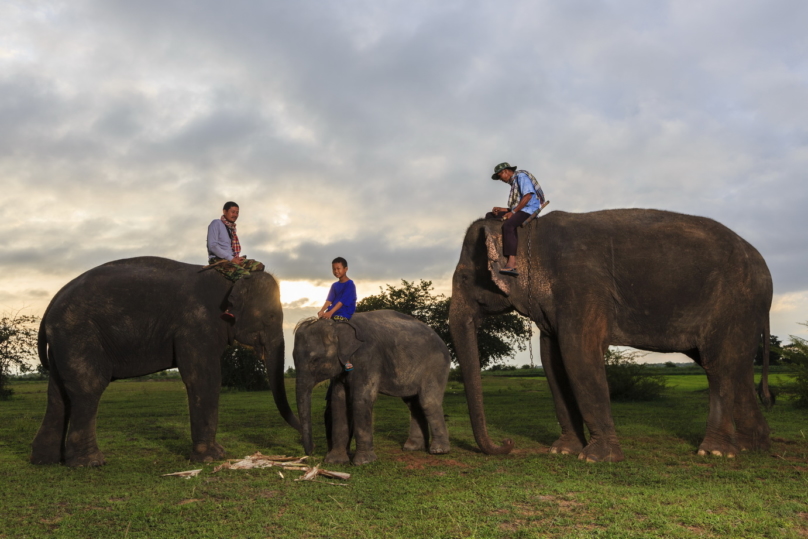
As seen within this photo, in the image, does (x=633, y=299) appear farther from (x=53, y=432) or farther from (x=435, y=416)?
(x=53, y=432)

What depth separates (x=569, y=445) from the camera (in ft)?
35.4

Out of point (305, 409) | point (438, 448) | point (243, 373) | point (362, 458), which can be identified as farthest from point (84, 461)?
point (243, 373)

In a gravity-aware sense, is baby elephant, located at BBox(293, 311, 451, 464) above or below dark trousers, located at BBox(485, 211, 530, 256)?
below

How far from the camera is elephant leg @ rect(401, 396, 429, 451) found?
1125 cm

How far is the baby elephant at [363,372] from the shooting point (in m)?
9.76

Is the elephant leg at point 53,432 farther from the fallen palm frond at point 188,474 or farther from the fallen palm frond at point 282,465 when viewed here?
the fallen palm frond at point 282,465

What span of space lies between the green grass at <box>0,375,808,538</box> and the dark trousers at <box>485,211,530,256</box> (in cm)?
322

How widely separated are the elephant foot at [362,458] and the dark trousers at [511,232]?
375cm

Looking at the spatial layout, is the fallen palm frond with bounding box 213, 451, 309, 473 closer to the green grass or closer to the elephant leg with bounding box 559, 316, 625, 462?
the green grass

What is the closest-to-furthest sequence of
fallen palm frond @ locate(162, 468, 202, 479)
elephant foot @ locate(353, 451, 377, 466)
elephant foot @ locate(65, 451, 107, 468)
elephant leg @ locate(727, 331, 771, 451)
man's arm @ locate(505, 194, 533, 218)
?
fallen palm frond @ locate(162, 468, 202, 479)
elephant foot @ locate(353, 451, 377, 466)
elephant foot @ locate(65, 451, 107, 468)
man's arm @ locate(505, 194, 533, 218)
elephant leg @ locate(727, 331, 771, 451)

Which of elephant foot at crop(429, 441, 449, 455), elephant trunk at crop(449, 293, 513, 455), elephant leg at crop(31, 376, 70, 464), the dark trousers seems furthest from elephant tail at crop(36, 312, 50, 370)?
the dark trousers

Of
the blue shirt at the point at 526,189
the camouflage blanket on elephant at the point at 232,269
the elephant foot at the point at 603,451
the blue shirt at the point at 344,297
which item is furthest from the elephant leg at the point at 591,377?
the camouflage blanket on elephant at the point at 232,269

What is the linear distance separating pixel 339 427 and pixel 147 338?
3490 millimetres

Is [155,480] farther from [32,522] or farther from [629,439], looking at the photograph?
[629,439]
